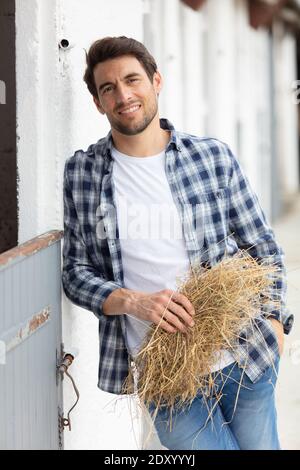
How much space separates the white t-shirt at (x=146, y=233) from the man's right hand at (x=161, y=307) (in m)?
0.12

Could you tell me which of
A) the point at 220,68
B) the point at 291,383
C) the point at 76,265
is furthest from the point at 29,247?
the point at 220,68

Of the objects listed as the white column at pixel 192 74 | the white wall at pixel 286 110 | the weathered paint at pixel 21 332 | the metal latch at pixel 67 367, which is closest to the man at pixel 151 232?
the weathered paint at pixel 21 332

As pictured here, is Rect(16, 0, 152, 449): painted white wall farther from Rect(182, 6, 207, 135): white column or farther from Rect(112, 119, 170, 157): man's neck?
Rect(182, 6, 207, 135): white column

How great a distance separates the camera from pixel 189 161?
265cm

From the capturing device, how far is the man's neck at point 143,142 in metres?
2.62

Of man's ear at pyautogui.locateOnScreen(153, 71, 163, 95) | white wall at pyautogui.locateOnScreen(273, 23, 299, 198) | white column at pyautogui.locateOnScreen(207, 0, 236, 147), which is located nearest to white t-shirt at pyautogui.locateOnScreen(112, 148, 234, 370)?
man's ear at pyautogui.locateOnScreen(153, 71, 163, 95)

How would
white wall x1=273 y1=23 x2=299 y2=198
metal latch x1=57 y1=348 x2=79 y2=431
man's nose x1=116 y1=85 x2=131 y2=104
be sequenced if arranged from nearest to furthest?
1. man's nose x1=116 y1=85 x2=131 y2=104
2. metal latch x1=57 y1=348 x2=79 y2=431
3. white wall x1=273 y1=23 x2=299 y2=198

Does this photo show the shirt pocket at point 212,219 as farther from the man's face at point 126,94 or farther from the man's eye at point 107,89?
the man's eye at point 107,89

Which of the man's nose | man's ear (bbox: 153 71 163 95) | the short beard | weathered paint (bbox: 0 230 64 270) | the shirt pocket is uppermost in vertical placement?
man's ear (bbox: 153 71 163 95)

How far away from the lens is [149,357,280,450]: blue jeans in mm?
2562

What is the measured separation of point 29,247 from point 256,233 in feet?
2.23

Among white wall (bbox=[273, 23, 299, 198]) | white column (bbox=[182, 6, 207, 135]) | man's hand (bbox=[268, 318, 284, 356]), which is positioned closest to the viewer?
man's hand (bbox=[268, 318, 284, 356])

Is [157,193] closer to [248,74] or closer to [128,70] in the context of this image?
[128,70]

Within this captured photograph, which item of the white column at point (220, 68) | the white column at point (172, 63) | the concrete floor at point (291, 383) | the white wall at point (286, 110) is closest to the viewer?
the concrete floor at point (291, 383)
